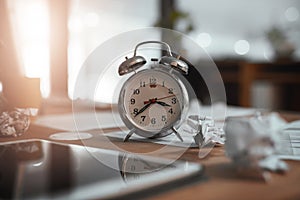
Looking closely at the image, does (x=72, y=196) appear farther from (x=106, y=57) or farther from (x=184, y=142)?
(x=106, y=57)

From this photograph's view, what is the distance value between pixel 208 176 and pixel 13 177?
0.32 meters

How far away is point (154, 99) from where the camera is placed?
998mm

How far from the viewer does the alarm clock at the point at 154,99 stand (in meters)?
0.99

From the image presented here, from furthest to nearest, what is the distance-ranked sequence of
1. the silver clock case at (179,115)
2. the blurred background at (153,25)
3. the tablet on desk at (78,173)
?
the blurred background at (153,25) < the silver clock case at (179,115) < the tablet on desk at (78,173)

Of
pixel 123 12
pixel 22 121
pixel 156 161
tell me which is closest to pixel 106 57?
pixel 123 12

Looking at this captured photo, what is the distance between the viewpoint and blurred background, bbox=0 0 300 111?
1.72 m

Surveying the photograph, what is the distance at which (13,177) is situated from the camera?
66cm

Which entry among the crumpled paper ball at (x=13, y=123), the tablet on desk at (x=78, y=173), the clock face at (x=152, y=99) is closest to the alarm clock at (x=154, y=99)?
the clock face at (x=152, y=99)

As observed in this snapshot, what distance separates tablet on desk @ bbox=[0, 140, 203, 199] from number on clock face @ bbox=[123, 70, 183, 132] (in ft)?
0.50

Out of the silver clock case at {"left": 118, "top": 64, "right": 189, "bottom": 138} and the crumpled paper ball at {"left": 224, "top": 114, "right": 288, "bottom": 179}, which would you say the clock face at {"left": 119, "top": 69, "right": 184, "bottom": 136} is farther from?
the crumpled paper ball at {"left": 224, "top": 114, "right": 288, "bottom": 179}

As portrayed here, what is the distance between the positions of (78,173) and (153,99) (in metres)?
0.36

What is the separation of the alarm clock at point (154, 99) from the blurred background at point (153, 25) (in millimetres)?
424

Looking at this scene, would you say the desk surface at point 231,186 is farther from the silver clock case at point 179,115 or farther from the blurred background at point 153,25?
the blurred background at point 153,25

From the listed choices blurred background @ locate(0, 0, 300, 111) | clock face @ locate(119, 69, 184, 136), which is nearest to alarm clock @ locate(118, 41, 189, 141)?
clock face @ locate(119, 69, 184, 136)
